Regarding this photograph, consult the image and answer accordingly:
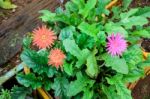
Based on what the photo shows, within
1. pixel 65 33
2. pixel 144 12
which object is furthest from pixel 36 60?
pixel 144 12

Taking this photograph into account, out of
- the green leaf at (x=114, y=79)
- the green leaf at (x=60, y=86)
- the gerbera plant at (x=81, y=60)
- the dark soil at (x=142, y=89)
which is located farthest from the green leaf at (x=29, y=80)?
the dark soil at (x=142, y=89)

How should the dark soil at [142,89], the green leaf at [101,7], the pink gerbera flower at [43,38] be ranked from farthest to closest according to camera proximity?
1. the dark soil at [142,89]
2. the green leaf at [101,7]
3. the pink gerbera flower at [43,38]

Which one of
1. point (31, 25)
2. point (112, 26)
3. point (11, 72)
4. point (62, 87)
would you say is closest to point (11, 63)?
point (11, 72)

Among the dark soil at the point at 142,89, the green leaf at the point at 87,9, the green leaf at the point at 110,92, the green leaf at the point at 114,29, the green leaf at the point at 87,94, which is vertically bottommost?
the dark soil at the point at 142,89

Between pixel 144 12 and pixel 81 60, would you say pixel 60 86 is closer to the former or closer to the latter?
pixel 81 60

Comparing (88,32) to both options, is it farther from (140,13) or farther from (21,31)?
(21,31)

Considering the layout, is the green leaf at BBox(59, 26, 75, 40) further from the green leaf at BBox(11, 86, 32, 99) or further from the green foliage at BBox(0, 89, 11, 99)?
the green foliage at BBox(0, 89, 11, 99)

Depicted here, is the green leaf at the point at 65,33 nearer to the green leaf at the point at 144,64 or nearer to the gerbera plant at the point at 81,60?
the gerbera plant at the point at 81,60
